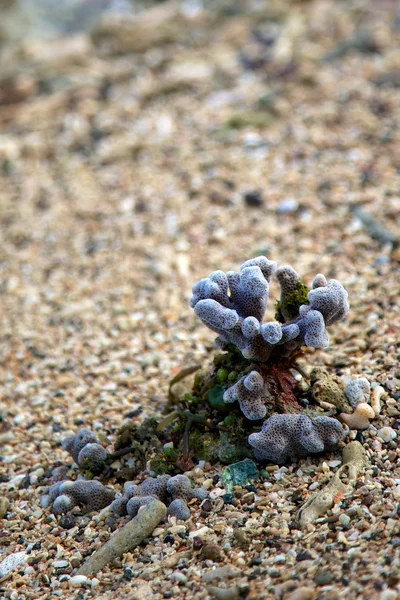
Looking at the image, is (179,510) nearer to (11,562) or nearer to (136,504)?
(136,504)

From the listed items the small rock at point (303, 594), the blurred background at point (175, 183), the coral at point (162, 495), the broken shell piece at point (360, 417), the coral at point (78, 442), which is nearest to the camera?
the small rock at point (303, 594)

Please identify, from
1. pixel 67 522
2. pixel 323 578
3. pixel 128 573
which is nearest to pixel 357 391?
pixel 323 578

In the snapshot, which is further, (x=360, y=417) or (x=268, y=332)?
(x=360, y=417)

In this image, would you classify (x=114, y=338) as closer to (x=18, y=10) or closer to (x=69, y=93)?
(x=69, y=93)

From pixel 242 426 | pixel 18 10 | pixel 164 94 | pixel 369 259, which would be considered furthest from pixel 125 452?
pixel 18 10

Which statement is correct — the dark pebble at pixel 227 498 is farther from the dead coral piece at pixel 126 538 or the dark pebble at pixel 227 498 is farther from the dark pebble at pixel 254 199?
the dark pebble at pixel 254 199

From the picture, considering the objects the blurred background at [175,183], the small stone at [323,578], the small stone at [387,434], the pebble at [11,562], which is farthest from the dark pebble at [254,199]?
the small stone at [323,578]
